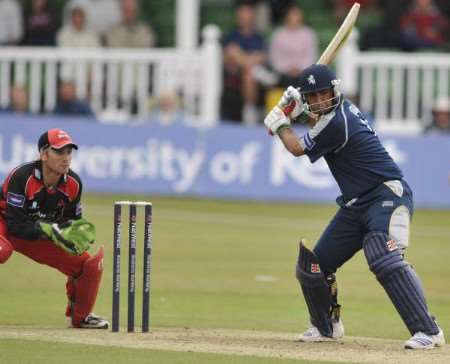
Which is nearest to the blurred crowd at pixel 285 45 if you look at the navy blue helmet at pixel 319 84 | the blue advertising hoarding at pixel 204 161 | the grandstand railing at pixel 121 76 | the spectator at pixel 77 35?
the grandstand railing at pixel 121 76

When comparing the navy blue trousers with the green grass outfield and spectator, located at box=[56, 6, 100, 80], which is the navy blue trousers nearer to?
the green grass outfield

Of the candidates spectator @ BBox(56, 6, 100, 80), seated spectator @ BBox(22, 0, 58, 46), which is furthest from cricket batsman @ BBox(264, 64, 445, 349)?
seated spectator @ BBox(22, 0, 58, 46)

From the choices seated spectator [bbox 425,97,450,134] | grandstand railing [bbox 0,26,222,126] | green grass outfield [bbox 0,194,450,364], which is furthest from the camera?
grandstand railing [bbox 0,26,222,126]

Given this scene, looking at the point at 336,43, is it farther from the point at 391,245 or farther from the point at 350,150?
the point at 391,245

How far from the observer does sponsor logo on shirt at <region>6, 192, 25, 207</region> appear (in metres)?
10.0

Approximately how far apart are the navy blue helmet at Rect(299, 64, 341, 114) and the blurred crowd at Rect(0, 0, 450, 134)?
35.8ft

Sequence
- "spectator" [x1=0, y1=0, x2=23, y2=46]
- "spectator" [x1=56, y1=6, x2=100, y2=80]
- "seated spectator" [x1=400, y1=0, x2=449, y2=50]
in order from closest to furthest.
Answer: "seated spectator" [x1=400, y1=0, x2=449, y2=50], "spectator" [x1=56, y1=6, x2=100, y2=80], "spectator" [x1=0, y1=0, x2=23, y2=46]

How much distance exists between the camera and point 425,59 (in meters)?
21.2

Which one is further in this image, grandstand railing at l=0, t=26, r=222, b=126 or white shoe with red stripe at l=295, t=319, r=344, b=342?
grandstand railing at l=0, t=26, r=222, b=126

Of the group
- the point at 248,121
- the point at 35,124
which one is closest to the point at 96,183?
the point at 35,124

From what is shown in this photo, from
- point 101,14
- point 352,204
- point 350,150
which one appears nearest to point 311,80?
point 350,150

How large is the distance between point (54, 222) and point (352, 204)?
2.26 m

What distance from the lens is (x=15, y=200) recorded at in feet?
32.9

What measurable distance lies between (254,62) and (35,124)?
3662mm
